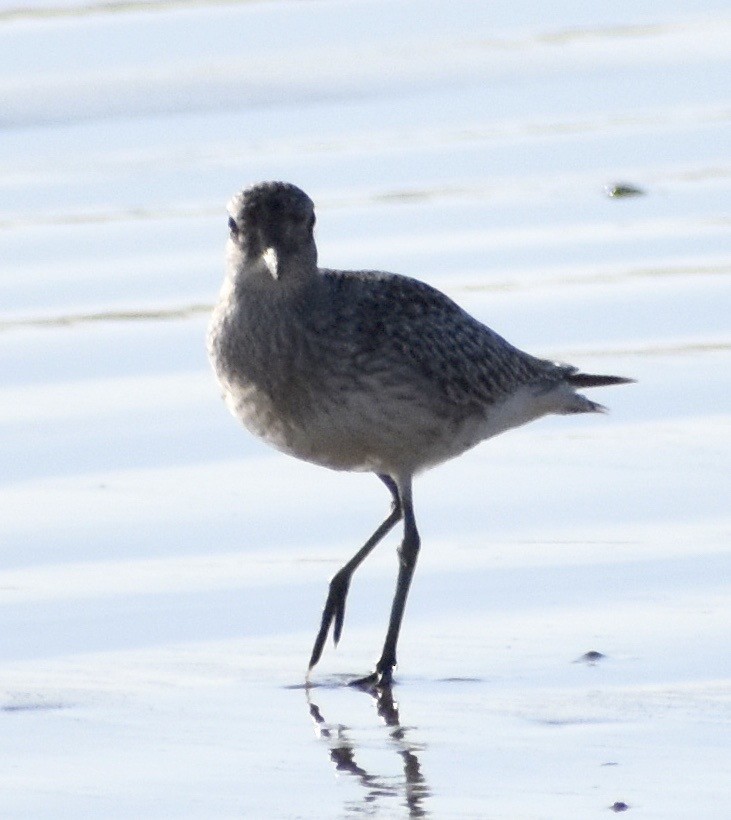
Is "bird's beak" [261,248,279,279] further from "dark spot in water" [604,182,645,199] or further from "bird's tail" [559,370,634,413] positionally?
"dark spot in water" [604,182,645,199]

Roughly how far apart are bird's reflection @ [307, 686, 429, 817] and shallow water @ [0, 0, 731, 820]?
1 centimetres

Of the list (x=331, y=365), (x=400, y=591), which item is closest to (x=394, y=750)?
(x=400, y=591)

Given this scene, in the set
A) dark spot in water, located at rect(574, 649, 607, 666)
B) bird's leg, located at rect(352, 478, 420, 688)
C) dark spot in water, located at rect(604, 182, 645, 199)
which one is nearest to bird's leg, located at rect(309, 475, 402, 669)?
bird's leg, located at rect(352, 478, 420, 688)

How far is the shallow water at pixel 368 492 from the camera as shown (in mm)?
5137

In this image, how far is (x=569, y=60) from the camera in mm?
15023

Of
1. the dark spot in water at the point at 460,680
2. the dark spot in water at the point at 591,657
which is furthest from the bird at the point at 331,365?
the dark spot in water at the point at 591,657

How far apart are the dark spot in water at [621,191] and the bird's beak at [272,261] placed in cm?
498

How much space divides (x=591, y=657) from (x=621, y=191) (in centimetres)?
560

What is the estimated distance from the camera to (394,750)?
5.25 meters

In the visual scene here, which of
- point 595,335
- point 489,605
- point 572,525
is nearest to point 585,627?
point 489,605

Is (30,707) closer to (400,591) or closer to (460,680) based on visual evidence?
(460,680)

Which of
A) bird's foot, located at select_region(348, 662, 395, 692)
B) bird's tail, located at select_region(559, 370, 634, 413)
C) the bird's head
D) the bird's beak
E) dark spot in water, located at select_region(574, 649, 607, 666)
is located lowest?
bird's foot, located at select_region(348, 662, 395, 692)

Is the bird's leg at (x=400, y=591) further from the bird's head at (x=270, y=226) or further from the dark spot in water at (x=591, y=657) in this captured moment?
the bird's head at (x=270, y=226)

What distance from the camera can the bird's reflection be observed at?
4.88m
